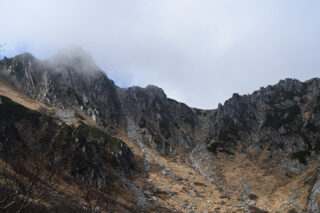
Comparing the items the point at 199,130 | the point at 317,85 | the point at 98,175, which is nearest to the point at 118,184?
the point at 98,175

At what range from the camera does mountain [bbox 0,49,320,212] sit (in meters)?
43.0

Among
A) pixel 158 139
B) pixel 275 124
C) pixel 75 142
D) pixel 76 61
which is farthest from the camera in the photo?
pixel 76 61

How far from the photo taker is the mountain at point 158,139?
4297cm

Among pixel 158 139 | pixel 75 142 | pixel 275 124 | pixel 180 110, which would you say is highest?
pixel 180 110

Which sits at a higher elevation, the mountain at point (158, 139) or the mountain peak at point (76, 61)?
the mountain peak at point (76, 61)

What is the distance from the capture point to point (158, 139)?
3593 inches

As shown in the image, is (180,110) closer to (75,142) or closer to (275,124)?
(275,124)

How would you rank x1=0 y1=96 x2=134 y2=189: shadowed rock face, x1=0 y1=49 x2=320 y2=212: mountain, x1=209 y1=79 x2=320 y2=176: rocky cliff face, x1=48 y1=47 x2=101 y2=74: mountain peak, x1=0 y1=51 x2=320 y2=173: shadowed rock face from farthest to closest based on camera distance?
x1=48 y1=47 x2=101 y2=74: mountain peak, x1=0 y1=51 x2=320 y2=173: shadowed rock face, x1=209 y1=79 x2=320 y2=176: rocky cliff face, x1=0 y1=49 x2=320 y2=212: mountain, x1=0 y1=96 x2=134 y2=189: shadowed rock face

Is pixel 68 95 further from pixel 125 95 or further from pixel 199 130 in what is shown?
pixel 199 130

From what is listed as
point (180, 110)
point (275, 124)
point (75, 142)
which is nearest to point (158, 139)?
point (75, 142)

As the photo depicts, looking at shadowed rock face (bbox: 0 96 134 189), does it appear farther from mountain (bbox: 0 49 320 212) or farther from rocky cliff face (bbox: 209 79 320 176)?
rocky cliff face (bbox: 209 79 320 176)

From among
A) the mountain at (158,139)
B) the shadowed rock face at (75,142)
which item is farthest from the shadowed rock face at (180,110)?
the shadowed rock face at (75,142)

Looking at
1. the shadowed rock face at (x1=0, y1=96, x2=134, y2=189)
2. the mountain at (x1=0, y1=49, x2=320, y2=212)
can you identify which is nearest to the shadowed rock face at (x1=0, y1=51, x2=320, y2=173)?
the mountain at (x1=0, y1=49, x2=320, y2=212)

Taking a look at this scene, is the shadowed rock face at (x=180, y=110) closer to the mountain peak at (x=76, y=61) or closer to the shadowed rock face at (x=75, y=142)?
the mountain peak at (x=76, y=61)
